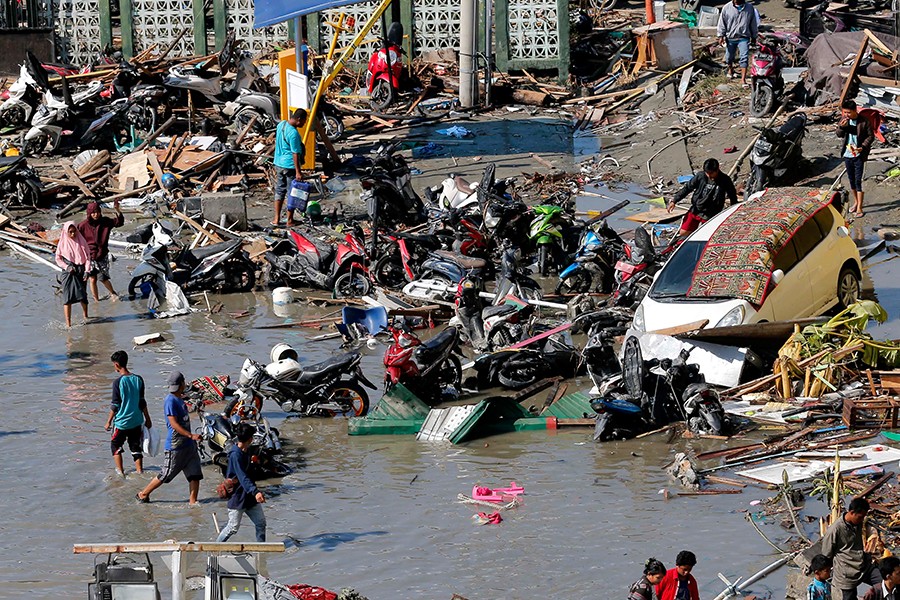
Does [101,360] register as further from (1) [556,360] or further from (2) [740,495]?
(2) [740,495]

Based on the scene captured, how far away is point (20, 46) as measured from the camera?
30.9 meters

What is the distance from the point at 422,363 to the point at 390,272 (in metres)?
4.57

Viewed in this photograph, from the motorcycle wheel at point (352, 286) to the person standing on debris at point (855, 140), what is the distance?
7221 millimetres

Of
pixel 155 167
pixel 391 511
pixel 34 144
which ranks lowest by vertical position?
pixel 391 511

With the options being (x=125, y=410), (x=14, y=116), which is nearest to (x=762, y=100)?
(x=14, y=116)

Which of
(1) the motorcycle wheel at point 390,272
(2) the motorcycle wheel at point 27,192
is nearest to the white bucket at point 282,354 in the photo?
(1) the motorcycle wheel at point 390,272

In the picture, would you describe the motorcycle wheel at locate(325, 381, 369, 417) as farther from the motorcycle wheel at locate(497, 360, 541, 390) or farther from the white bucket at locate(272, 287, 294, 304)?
the white bucket at locate(272, 287, 294, 304)

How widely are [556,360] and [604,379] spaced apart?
1.11 metres


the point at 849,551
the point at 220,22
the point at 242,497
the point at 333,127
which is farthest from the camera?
the point at 220,22

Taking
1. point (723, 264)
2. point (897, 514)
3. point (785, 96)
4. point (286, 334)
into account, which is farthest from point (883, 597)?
point (785, 96)

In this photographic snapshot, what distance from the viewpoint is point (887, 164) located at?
73.9 feet

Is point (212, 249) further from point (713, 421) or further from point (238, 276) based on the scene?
point (713, 421)

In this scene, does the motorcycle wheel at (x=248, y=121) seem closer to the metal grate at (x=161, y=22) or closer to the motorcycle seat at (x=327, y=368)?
the metal grate at (x=161, y=22)

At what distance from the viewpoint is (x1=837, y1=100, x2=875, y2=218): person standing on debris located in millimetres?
20172
